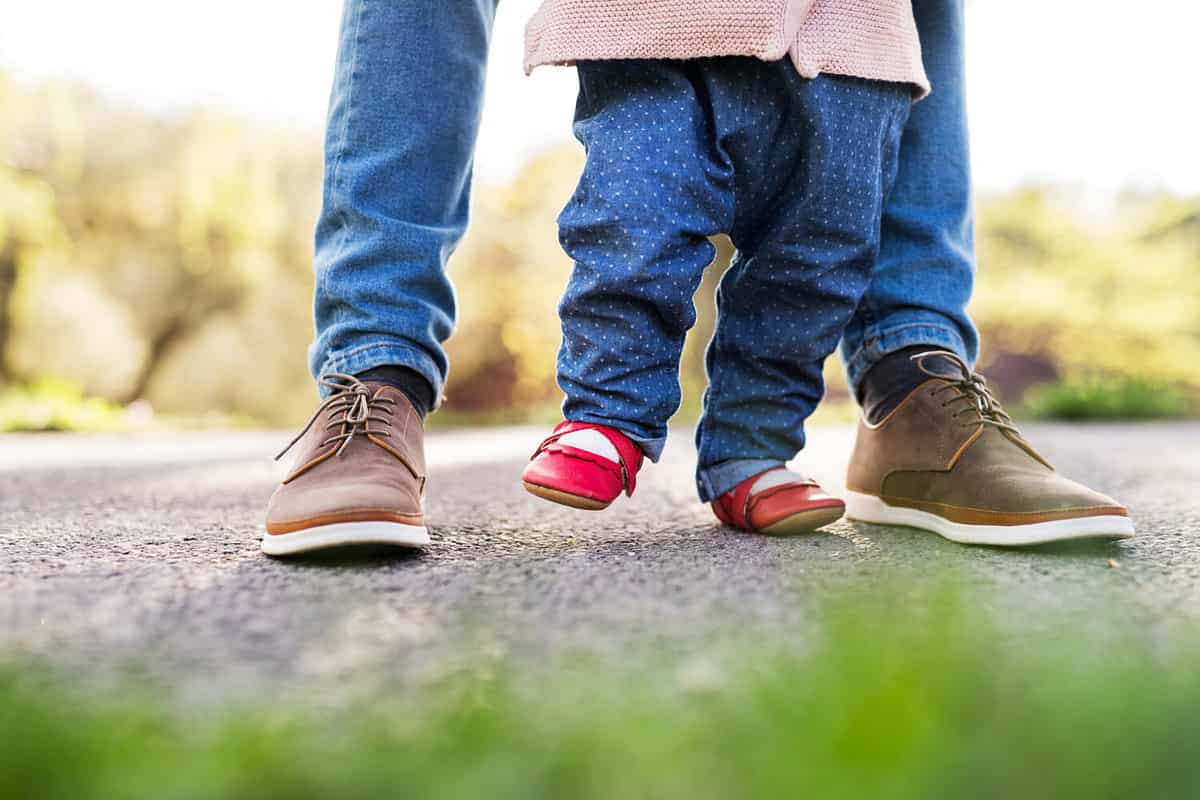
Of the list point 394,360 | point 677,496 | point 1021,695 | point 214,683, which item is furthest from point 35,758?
point 677,496

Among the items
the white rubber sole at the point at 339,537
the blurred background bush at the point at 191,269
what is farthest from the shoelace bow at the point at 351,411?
the blurred background bush at the point at 191,269

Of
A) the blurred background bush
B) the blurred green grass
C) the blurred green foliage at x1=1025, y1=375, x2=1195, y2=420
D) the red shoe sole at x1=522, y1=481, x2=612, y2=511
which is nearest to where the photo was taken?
the blurred green grass

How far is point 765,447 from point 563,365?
0.91ft

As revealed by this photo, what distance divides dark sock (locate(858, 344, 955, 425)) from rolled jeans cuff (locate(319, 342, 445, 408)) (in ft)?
1.87

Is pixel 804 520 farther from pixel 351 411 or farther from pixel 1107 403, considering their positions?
pixel 1107 403

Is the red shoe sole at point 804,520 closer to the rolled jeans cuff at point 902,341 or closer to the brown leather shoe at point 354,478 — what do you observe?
the rolled jeans cuff at point 902,341

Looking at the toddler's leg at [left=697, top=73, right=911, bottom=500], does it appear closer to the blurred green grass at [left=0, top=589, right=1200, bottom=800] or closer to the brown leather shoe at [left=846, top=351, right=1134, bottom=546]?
the brown leather shoe at [left=846, top=351, right=1134, bottom=546]

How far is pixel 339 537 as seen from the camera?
2.98 feet

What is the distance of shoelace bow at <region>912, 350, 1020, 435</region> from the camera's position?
1.15m

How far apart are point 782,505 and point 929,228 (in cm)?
44

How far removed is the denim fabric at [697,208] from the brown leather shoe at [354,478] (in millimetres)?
190

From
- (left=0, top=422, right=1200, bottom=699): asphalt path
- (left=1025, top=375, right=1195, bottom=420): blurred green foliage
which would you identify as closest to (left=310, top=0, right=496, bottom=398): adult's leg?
(left=0, top=422, right=1200, bottom=699): asphalt path

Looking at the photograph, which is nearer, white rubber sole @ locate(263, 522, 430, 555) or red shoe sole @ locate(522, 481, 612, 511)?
white rubber sole @ locate(263, 522, 430, 555)

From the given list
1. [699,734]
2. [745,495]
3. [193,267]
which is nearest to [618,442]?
[745,495]
